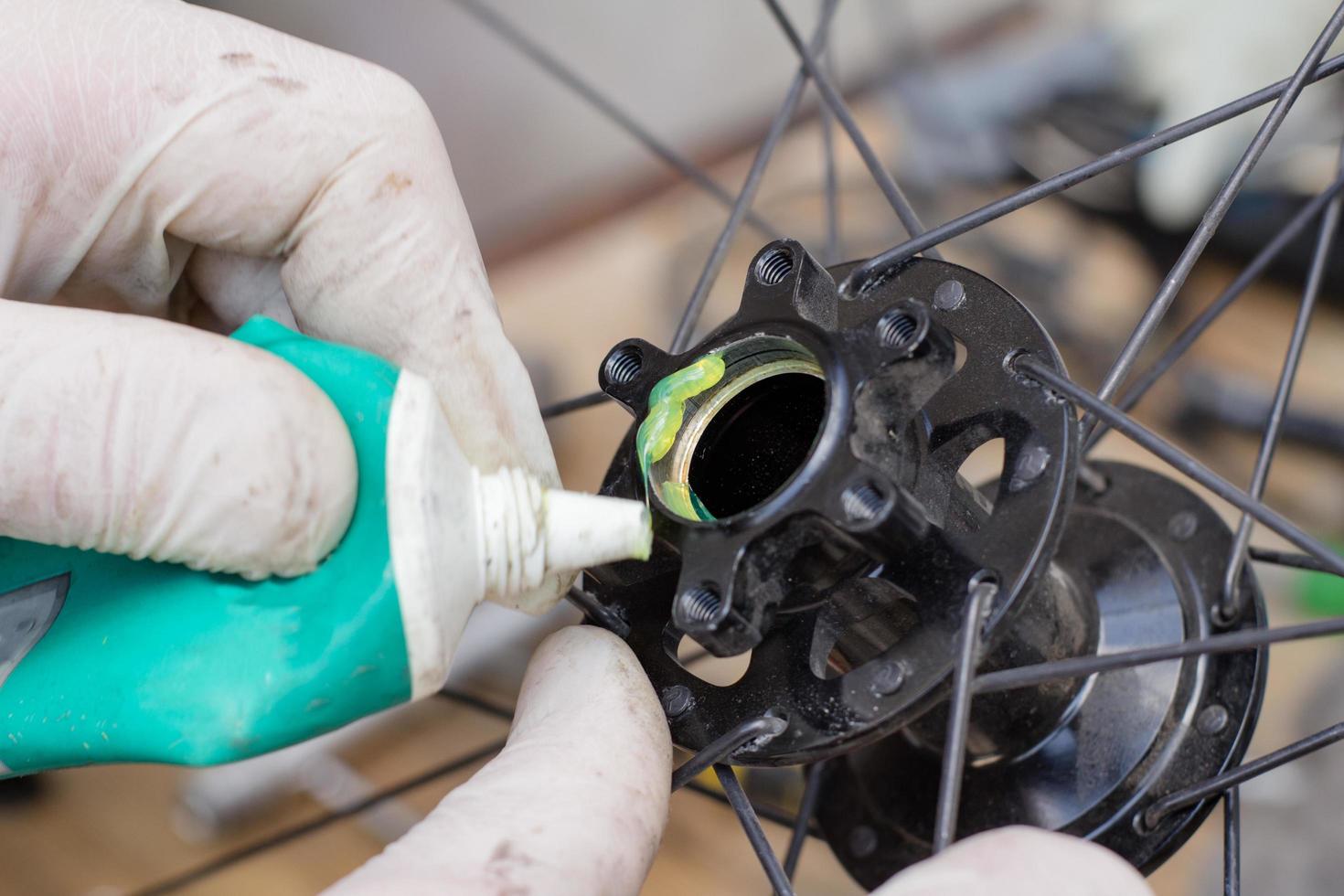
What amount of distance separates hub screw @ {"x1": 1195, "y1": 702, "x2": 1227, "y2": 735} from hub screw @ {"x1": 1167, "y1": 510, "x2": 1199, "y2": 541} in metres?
0.07

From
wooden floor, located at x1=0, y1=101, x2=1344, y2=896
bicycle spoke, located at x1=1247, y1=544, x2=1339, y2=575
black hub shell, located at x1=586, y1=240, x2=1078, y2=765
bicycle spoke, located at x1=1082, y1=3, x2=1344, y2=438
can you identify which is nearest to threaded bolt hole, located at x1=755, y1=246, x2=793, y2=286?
black hub shell, located at x1=586, y1=240, x2=1078, y2=765

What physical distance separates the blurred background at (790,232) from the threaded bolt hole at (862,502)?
219mm

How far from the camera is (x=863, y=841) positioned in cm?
44

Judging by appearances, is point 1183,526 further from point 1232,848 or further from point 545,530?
point 545,530

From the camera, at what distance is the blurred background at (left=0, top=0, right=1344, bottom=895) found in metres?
0.72

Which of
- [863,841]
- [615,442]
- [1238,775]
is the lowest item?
[615,442]

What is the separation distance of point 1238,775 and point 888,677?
4.7 inches

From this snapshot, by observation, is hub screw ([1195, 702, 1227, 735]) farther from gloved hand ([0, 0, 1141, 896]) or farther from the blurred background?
the blurred background

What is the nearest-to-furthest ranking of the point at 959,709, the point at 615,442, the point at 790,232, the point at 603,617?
the point at 959,709 → the point at 603,617 → the point at 615,442 → the point at 790,232

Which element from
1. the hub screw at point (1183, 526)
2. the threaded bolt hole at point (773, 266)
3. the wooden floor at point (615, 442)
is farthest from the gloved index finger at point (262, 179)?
the wooden floor at point (615, 442)

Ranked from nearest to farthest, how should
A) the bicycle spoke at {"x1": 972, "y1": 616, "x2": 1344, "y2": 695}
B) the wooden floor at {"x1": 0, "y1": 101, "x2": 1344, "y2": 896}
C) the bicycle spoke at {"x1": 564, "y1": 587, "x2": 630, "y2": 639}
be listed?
the bicycle spoke at {"x1": 972, "y1": 616, "x2": 1344, "y2": 695}, the bicycle spoke at {"x1": 564, "y1": 587, "x2": 630, "y2": 639}, the wooden floor at {"x1": 0, "y1": 101, "x2": 1344, "y2": 896}

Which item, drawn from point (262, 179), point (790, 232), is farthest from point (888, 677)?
point (790, 232)

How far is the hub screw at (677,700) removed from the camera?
37 centimetres

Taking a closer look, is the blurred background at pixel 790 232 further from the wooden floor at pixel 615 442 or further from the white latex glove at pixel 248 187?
the white latex glove at pixel 248 187
